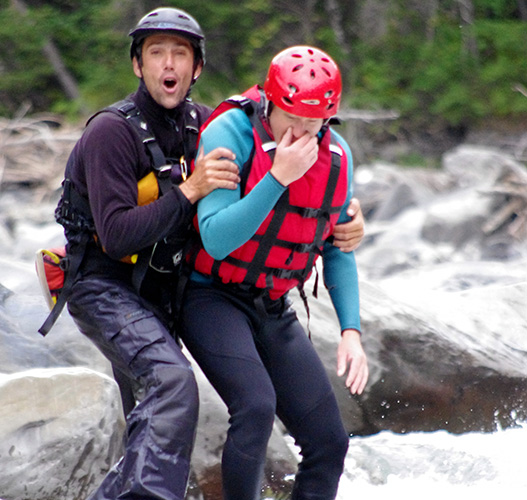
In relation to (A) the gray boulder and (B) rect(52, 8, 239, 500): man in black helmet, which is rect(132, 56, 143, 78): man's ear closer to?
(B) rect(52, 8, 239, 500): man in black helmet

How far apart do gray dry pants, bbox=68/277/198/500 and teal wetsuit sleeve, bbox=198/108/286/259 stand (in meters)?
0.35

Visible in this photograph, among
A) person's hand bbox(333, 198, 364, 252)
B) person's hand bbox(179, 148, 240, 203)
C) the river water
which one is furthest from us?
the river water

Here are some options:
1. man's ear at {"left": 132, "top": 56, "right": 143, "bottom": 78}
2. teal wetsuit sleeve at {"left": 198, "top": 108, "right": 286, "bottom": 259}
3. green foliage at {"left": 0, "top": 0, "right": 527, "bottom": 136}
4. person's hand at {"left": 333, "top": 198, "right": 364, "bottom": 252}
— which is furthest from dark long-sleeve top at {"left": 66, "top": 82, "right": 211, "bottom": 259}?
green foliage at {"left": 0, "top": 0, "right": 527, "bottom": 136}

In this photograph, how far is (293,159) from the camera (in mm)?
2498

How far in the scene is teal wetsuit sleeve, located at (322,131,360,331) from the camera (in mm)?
2975

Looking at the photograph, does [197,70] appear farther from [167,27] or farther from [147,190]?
[147,190]

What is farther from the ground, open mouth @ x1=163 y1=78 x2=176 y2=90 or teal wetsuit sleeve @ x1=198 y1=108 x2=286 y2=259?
open mouth @ x1=163 y1=78 x2=176 y2=90

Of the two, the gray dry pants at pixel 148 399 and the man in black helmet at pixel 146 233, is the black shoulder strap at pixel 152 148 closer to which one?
the man in black helmet at pixel 146 233

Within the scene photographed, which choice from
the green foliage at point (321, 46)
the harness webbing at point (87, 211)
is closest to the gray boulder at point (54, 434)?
the harness webbing at point (87, 211)

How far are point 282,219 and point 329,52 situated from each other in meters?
17.9

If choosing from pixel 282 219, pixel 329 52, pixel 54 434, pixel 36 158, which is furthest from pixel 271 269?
pixel 329 52

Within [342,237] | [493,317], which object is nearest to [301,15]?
[493,317]

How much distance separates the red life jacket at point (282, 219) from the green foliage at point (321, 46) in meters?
15.6

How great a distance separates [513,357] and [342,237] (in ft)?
6.52
